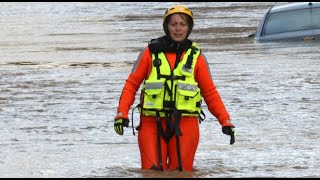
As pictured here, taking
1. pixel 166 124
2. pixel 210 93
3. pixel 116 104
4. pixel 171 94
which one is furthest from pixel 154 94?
pixel 116 104

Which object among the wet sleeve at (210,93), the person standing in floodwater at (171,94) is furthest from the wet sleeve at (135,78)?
the wet sleeve at (210,93)

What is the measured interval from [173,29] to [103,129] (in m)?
4.97

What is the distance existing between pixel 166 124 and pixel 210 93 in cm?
43

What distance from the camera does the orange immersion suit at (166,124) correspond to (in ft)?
30.8

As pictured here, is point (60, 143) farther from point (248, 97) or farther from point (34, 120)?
point (248, 97)

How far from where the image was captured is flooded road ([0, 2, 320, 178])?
448 inches

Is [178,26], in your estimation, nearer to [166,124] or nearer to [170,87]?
[170,87]

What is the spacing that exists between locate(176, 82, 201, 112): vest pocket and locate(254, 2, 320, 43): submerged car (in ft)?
50.5

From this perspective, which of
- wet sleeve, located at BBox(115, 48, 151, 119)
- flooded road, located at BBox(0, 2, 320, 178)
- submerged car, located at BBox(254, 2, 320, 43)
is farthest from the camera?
submerged car, located at BBox(254, 2, 320, 43)

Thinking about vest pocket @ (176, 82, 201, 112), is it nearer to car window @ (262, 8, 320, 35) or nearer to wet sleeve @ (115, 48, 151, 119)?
wet sleeve @ (115, 48, 151, 119)

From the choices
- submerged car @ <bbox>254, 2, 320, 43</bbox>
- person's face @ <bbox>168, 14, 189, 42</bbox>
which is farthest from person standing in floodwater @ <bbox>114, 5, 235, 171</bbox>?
submerged car @ <bbox>254, 2, 320, 43</bbox>

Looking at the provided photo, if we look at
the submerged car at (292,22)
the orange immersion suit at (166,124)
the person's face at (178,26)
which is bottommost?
the orange immersion suit at (166,124)

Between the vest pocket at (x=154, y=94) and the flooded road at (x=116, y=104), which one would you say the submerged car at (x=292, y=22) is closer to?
the flooded road at (x=116, y=104)

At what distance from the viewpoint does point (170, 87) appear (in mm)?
9430
